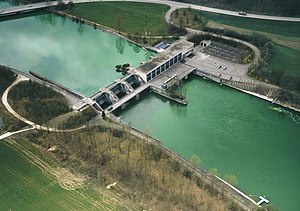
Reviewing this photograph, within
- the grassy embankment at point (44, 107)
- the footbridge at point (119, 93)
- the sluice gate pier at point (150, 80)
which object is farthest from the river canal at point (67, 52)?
the grassy embankment at point (44, 107)

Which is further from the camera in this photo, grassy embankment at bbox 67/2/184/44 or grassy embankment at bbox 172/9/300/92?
grassy embankment at bbox 67/2/184/44

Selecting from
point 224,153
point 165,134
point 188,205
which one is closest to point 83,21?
point 165,134

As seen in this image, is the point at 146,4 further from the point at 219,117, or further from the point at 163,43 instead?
the point at 219,117

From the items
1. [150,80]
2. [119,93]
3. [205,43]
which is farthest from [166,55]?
[119,93]

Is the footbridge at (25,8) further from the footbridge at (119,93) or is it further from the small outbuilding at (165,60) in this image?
the footbridge at (119,93)

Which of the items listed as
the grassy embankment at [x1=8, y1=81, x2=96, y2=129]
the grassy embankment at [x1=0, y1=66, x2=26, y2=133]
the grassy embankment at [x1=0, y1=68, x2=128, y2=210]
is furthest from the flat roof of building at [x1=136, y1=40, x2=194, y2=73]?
the grassy embankment at [x1=0, y1=68, x2=128, y2=210]

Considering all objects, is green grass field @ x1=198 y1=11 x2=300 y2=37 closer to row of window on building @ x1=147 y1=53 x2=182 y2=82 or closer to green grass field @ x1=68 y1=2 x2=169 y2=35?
green grass field @ x1=68 y1=2 x2=169 y2=35

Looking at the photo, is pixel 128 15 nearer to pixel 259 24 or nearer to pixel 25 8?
pixel 25 8
